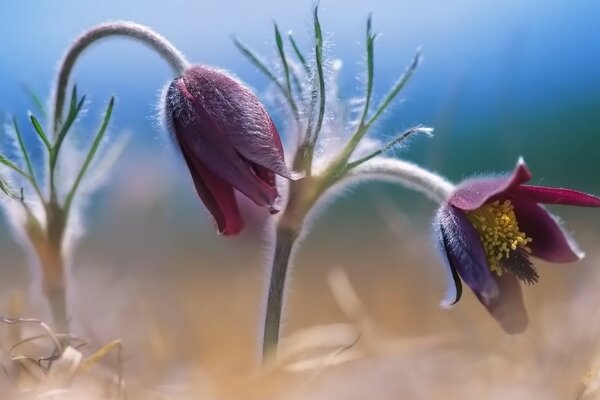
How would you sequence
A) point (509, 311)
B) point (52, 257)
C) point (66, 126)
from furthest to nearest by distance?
point (52, 257), point (66, 126), point (509, 311)

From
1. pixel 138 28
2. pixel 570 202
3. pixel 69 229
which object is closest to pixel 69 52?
pixel 138 28

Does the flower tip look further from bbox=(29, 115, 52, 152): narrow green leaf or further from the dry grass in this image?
bbox=(29, 115, 52, 152): narrow green leaf

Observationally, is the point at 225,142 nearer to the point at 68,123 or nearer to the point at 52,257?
the point at 68,123

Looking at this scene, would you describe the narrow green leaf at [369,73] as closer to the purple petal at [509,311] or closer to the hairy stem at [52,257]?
the purple petal at [509,311]

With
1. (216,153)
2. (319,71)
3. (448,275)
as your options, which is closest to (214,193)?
(216,153)

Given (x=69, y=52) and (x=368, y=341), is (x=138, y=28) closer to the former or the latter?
(x=69, y=52)

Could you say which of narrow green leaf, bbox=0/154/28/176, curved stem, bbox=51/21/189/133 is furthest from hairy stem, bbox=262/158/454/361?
narrow green leaf, bbox=0/154/28/176
